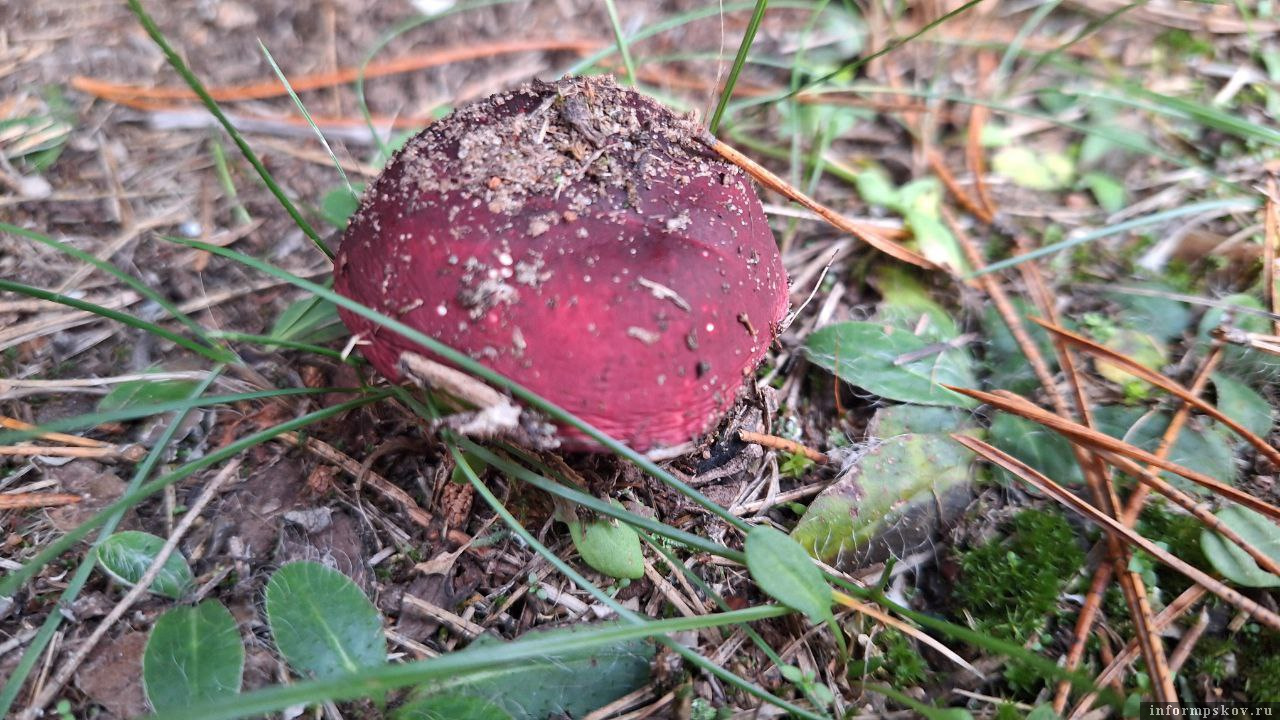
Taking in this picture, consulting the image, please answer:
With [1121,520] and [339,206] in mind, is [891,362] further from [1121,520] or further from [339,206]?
[339,206]

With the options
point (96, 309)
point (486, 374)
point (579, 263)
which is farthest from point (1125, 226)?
point (96, 309)

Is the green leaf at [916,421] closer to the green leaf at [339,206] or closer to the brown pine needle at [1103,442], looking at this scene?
the brown pine needle at [1103,442]

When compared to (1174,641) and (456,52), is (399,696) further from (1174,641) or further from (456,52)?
(456,52)

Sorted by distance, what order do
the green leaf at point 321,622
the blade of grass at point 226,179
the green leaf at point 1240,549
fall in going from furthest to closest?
the blade of grass at point 226,179 < the green leaf at point 1240,549 < the green leaf at point 321,622

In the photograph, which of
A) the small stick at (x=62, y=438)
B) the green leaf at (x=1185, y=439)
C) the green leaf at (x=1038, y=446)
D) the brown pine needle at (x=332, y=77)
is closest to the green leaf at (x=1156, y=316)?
the green leaf at (x=1185, y=439)

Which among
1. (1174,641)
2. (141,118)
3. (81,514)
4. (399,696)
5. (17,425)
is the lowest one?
(1174,641)

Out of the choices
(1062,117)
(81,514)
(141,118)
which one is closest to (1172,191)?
(1062,117)
